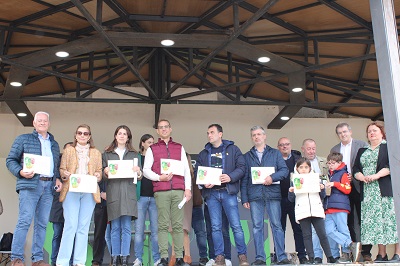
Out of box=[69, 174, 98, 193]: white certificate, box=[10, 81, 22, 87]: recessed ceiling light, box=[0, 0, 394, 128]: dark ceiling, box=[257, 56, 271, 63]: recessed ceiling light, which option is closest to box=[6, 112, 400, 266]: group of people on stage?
box=[69, 174, 98, 193]: white certificate

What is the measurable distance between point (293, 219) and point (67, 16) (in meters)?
5.42

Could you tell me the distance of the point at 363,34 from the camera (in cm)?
844

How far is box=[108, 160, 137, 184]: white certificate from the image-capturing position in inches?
218

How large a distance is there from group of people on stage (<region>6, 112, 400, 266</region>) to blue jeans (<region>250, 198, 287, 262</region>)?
12 millimetres

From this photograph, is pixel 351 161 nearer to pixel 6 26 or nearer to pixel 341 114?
pixel 6 26

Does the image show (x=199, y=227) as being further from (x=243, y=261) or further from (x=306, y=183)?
(x=306, y=183)

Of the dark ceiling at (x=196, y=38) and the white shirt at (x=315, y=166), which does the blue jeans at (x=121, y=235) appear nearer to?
the white shirt at (x=315, y=166)

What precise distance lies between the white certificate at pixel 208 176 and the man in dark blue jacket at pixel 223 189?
0.16ft

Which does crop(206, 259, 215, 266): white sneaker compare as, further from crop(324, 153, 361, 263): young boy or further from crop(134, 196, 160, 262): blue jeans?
crop(324, 153, 361, 263): young boy

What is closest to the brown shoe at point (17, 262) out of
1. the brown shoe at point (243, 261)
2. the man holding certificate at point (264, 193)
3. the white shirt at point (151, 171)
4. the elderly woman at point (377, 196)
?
the white shirt at point (151, 171)

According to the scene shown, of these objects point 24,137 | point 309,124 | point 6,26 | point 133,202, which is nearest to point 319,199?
point 133,202

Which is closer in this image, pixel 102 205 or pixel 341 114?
pixel 102 205

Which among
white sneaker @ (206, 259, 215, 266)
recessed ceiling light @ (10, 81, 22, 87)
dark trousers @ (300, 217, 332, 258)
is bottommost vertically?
white sneaker @ (206, 259, 215, 266)

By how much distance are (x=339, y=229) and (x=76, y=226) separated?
3.12m
